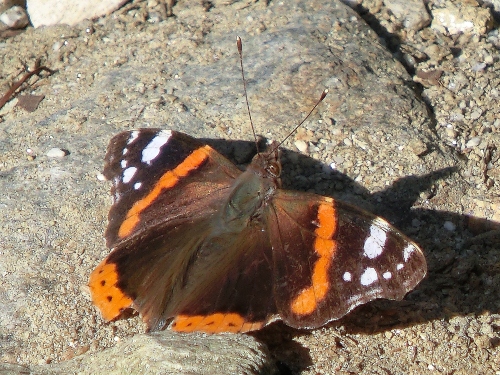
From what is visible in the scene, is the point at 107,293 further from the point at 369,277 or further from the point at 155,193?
the point at 369,277

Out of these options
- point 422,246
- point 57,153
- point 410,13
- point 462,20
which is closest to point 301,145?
point 422,246

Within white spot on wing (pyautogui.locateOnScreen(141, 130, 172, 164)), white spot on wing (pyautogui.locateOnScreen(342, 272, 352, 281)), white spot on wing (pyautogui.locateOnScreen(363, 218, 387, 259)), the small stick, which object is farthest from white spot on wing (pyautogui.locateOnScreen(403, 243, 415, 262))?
the small stick

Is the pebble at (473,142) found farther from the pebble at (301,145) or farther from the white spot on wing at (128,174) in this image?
the white spot on wing at (128,174)

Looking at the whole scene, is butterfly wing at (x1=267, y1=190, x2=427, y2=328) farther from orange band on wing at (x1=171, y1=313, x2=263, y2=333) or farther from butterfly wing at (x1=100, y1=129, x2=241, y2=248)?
butterfly wing at (x1=100, y1=129, x2=241, y2=248)

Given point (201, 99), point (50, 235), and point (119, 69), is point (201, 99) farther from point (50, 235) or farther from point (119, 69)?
point (50, 235)

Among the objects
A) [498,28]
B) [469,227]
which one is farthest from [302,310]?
[498,28]

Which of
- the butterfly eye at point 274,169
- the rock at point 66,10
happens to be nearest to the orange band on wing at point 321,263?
the butterfly eye at point 274,169
